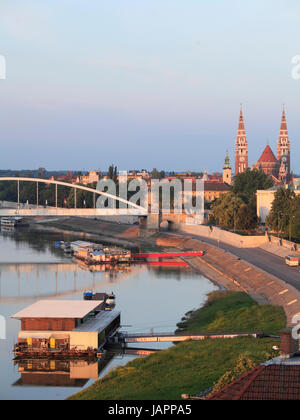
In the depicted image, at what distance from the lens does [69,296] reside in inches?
1858

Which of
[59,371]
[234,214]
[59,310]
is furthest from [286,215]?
[59,371]

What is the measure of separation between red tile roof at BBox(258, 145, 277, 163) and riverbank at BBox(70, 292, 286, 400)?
134 meters

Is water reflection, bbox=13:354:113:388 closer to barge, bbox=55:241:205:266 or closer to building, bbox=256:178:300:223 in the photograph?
barge, bbox=55:241:205:266

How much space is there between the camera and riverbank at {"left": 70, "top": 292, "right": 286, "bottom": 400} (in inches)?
923

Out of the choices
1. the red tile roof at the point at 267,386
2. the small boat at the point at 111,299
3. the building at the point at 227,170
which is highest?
the building at the point at 227,170

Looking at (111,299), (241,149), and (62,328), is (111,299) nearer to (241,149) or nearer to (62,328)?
(62,328)

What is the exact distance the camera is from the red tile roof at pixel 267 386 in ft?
49.1

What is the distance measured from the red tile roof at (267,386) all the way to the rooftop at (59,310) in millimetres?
18621

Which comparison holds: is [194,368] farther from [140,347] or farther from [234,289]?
[234,289]

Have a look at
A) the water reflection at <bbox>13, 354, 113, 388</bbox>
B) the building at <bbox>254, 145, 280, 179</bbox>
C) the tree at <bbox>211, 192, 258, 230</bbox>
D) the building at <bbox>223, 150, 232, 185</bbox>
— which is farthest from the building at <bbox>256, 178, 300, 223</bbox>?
the building at <bbox>223, 150, 232, 185</bbox>

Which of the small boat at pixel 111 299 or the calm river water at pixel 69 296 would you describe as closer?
the calm river water at pixel 69 296

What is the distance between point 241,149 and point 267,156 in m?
6.96

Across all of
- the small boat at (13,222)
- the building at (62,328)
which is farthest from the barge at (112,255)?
the small boat at (13,222)

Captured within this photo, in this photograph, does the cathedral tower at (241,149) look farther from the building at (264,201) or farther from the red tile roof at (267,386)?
the red tile roof at (267,386)
